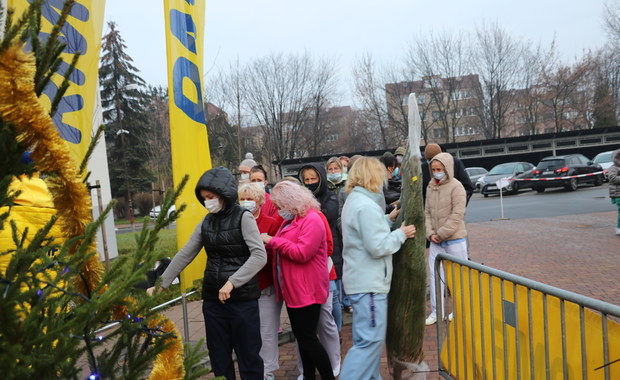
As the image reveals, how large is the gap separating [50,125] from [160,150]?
27.4m

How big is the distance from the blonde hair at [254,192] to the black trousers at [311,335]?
1.14m

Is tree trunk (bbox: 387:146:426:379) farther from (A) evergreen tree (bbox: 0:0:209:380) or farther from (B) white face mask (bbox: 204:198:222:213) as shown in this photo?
(A) evergreen tree (bbox: 0:0:209:380)

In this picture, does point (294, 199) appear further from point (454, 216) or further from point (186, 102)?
point (186, 102)

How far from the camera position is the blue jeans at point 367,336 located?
3.58 m

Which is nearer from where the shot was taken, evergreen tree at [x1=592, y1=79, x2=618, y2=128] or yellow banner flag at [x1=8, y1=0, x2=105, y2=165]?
yellow banner flag at [x1=8, y1=0, x2=105, y2=165]

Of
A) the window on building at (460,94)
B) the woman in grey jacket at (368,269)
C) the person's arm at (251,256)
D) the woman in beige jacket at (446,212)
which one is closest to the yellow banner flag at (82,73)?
the person's arm at (251,256)

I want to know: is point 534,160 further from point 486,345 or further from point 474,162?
point 486,345

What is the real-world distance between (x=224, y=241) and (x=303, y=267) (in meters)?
0.71

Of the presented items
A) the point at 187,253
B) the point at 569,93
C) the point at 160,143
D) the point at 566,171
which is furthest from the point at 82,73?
the point at 569,93

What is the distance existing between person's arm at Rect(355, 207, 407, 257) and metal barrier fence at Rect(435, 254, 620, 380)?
0.58 metres

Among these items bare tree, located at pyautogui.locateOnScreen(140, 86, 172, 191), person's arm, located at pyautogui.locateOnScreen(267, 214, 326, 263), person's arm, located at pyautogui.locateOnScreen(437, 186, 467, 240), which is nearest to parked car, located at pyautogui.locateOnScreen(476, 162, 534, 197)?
bare tree, located at pyautogui.locateOnScreen(140, 86, 172, 191)

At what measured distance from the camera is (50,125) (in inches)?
53.3

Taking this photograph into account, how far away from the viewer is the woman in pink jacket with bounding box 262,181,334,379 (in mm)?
3902

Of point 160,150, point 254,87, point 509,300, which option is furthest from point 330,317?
point 254,87
